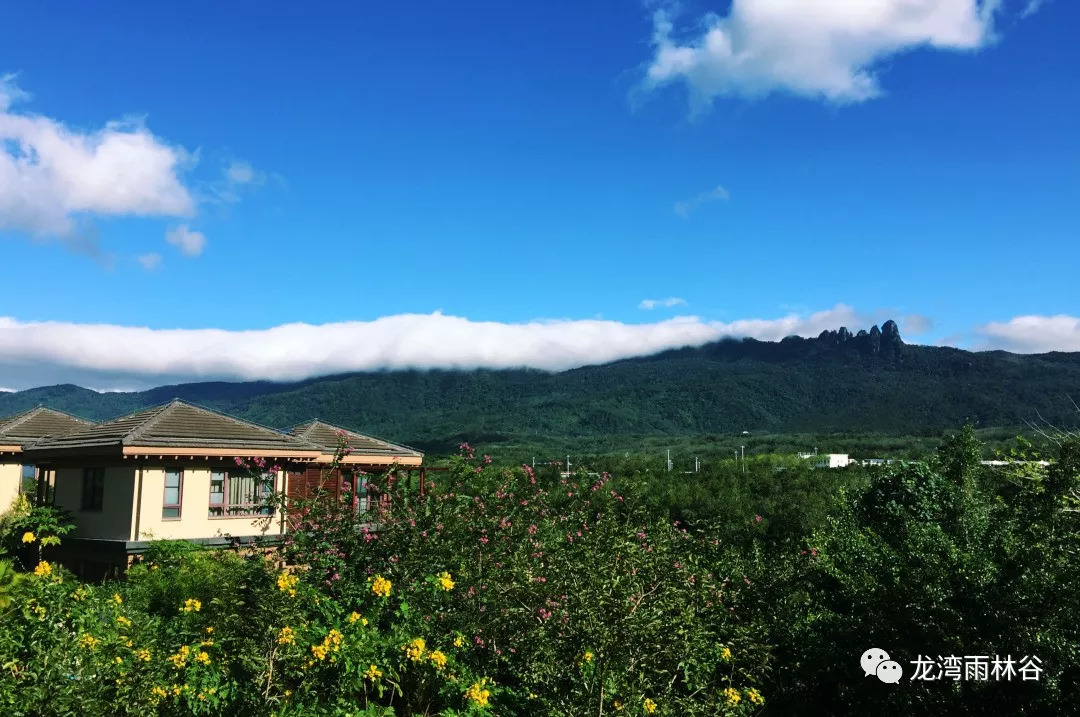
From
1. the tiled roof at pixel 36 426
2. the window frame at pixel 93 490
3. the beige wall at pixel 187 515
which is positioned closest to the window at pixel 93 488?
the window frame at pixel 93 490

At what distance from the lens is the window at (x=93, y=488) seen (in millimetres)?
19203

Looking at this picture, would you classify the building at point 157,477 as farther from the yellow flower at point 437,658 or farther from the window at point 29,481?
the yellow flower at point 437,658

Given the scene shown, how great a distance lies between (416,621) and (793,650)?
4.49m

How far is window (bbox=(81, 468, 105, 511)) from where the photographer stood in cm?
1920

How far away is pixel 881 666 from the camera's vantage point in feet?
22.7

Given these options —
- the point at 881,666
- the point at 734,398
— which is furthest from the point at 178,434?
the point at 734,398

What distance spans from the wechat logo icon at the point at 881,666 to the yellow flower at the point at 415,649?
4.10m

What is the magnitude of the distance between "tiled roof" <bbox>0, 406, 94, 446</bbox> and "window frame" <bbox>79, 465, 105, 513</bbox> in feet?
11.9

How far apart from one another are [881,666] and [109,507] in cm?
1818

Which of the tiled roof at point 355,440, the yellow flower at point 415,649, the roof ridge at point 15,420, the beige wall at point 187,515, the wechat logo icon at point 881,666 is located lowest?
the beige wall at point 187,515

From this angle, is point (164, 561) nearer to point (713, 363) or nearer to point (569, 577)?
point (569, 577)

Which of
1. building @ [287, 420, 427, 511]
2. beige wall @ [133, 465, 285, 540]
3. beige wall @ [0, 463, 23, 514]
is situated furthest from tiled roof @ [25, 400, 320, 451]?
beige wall @ [0, 463, 23, 514]

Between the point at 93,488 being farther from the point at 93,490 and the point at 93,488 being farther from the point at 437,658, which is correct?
the point at 437,658

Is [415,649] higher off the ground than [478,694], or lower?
higher
